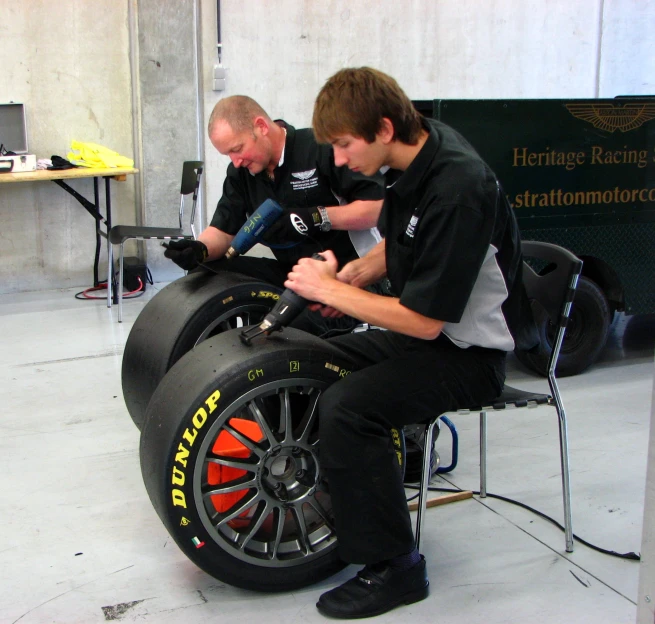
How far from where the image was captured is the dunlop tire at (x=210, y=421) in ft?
7.02

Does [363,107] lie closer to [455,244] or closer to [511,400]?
[455,244]

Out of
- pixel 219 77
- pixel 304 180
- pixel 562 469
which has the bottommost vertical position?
pixel 562 469

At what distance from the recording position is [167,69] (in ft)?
20.3

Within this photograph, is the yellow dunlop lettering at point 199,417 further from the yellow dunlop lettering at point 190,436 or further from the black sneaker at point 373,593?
the black sneaker at point 373,593

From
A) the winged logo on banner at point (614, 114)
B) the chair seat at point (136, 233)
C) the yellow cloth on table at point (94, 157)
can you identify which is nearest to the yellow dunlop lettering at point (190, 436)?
the winged logo on banner at point (614, 114)

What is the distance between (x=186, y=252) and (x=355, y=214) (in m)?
0.60

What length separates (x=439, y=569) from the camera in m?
2.42

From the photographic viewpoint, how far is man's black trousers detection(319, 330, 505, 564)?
2.12 m

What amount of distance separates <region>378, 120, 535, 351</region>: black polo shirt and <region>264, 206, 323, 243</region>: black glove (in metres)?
0.61

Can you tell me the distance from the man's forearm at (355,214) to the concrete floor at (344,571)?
37.3 inches

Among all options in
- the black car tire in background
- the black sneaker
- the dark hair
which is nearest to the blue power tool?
the dark hair

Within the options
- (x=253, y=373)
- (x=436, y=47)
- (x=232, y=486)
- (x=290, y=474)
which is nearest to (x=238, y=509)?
(x=232, y=486)

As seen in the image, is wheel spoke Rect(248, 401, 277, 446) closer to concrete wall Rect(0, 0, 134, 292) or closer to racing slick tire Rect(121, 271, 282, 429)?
racing slick tire Rect(121, 271, 282, 429)

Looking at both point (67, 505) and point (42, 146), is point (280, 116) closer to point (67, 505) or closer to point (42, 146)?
point (42, 146)
